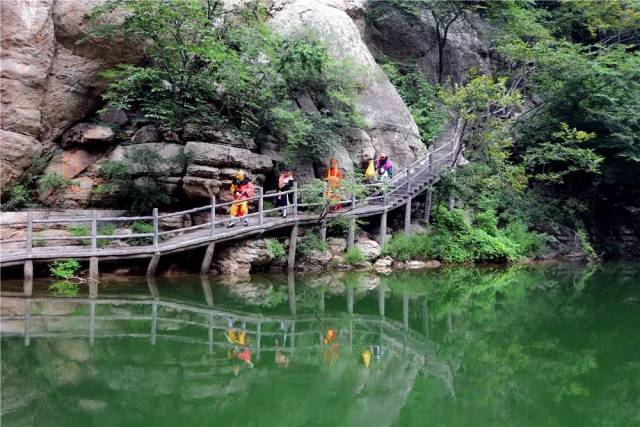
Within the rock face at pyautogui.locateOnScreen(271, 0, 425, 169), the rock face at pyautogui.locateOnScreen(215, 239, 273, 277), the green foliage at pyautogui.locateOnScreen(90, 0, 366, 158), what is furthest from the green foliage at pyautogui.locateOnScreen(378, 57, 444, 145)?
the rock face at pyautogui.locateOnScreen(215, 239, 273, 277)

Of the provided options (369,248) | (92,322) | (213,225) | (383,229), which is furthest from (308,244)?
(92,322)

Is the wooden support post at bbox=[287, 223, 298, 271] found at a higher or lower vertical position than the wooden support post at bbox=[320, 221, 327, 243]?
lower

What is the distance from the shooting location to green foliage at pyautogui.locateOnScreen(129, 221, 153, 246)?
15359 mm

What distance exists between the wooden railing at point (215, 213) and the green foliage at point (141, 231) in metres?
0.05

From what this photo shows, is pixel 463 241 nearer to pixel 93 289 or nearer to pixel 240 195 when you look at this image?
pixel 240 195

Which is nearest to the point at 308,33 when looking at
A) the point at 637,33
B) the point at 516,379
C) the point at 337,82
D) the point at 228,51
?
the point at 337,82

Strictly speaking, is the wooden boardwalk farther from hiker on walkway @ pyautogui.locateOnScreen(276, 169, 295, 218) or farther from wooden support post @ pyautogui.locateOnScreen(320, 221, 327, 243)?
hiker on walkway @ pyautogui.locateOnScreen(276, 169, 295, 218)

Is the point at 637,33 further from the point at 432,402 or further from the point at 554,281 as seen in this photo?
the point at 432,402

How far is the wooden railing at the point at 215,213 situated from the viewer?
13.8 metres

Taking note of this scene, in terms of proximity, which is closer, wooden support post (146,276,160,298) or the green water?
the green water

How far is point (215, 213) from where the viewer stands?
55.5 feet

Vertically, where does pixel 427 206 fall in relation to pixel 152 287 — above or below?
above

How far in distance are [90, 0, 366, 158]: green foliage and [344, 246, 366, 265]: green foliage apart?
129 inches

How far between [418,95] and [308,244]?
413 inches
